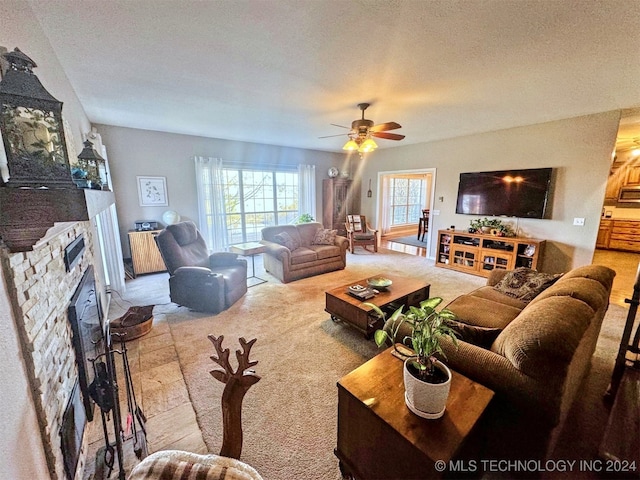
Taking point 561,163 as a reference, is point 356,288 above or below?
below

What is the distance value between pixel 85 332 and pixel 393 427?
183 centimetres

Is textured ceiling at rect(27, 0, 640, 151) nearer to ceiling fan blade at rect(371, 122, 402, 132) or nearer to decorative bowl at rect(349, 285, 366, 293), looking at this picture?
ceiling fan blade at rect(371, 122, 402, 132)

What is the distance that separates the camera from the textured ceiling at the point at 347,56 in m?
1.52

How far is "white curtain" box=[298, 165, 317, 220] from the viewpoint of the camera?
6.27 meters

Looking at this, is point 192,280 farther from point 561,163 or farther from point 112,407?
point 561,163

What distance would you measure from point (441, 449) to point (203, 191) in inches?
204

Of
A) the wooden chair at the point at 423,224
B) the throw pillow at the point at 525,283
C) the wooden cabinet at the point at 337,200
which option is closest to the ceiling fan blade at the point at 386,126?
the throw pillow at the point at 525,283

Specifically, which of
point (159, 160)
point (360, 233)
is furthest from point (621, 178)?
point (159, 160)

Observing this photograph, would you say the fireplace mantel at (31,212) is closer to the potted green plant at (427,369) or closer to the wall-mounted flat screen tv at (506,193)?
the potted green plant at (427,369)

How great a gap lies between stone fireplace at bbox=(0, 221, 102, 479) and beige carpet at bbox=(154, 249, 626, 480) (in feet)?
2.52

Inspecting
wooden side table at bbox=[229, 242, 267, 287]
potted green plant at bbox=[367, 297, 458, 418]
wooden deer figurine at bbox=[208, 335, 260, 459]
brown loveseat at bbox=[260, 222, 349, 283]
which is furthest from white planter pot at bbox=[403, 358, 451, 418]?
wooden side table at bbox=[229, 242, 267, 287]

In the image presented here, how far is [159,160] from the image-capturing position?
4.59 meters

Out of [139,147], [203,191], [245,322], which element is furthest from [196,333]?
[139,147]

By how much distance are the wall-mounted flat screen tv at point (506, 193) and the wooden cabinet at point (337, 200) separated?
2762 millimetres
